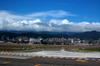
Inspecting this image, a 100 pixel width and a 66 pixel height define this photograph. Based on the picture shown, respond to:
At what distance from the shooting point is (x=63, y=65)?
112 feet

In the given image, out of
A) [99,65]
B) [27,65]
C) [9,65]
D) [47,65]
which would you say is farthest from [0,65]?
[99,65]

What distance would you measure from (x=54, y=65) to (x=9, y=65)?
5462 millimetres

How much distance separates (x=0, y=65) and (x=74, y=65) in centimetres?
897

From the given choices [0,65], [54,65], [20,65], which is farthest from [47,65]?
[0,65]

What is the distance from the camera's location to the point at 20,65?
34219 mm

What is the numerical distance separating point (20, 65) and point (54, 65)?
4.09 meters

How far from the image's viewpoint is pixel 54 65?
3406 cm

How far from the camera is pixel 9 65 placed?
34.5 meters

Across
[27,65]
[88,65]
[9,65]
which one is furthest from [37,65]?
[88,65]

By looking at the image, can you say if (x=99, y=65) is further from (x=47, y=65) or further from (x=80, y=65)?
(x=47, y=65)

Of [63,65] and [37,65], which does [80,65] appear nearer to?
[63,65]

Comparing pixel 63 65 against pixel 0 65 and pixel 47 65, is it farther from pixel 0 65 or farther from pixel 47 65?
pixel 0 65

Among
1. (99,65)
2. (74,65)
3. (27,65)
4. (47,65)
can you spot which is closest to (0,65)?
(27,65)

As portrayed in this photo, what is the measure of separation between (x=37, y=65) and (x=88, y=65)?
6372 millimetres
